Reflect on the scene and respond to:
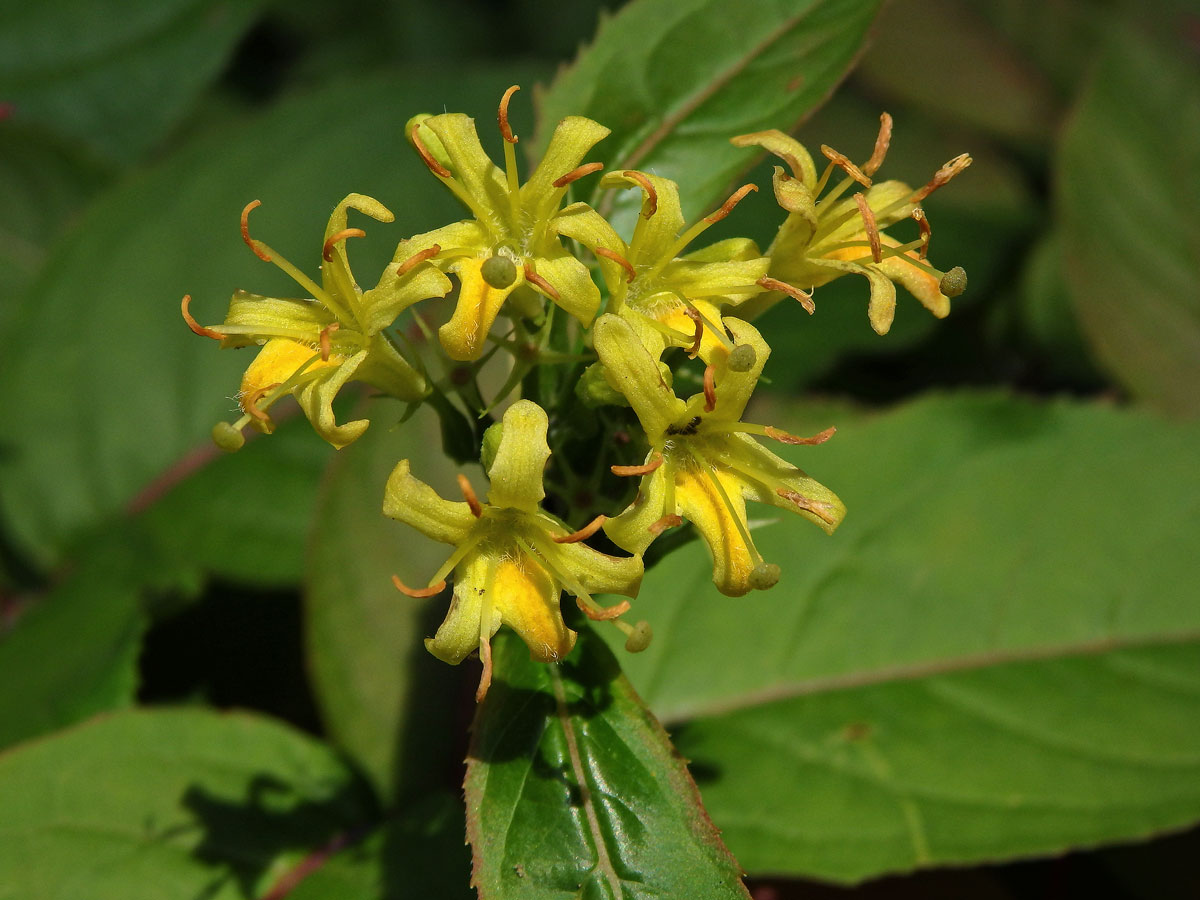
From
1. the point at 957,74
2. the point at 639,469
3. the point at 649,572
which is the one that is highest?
the point at 639,469

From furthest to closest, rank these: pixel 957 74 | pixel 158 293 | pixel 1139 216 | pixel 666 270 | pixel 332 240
→ 1. pixel 957 74
2. pixel 1139 216
3. pixel 158 293
4. pixel 666 270
5. pixel 332 240

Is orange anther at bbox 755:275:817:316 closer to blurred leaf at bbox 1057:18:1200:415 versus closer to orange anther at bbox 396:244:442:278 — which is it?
orange anther at bbox 396:244:442:278

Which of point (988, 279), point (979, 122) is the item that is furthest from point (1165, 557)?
point (979, 122)

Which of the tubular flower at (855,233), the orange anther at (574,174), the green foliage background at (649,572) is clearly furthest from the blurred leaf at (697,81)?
the orange anther at (574,174)

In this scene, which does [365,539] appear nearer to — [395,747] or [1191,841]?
[395,747]

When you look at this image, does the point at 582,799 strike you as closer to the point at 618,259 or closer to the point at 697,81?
the point at 618,259

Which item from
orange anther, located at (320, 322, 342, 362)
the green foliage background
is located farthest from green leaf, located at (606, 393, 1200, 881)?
orange anther, located at (320, 322, 342, 362)

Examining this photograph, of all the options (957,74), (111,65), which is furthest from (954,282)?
(111,65)
